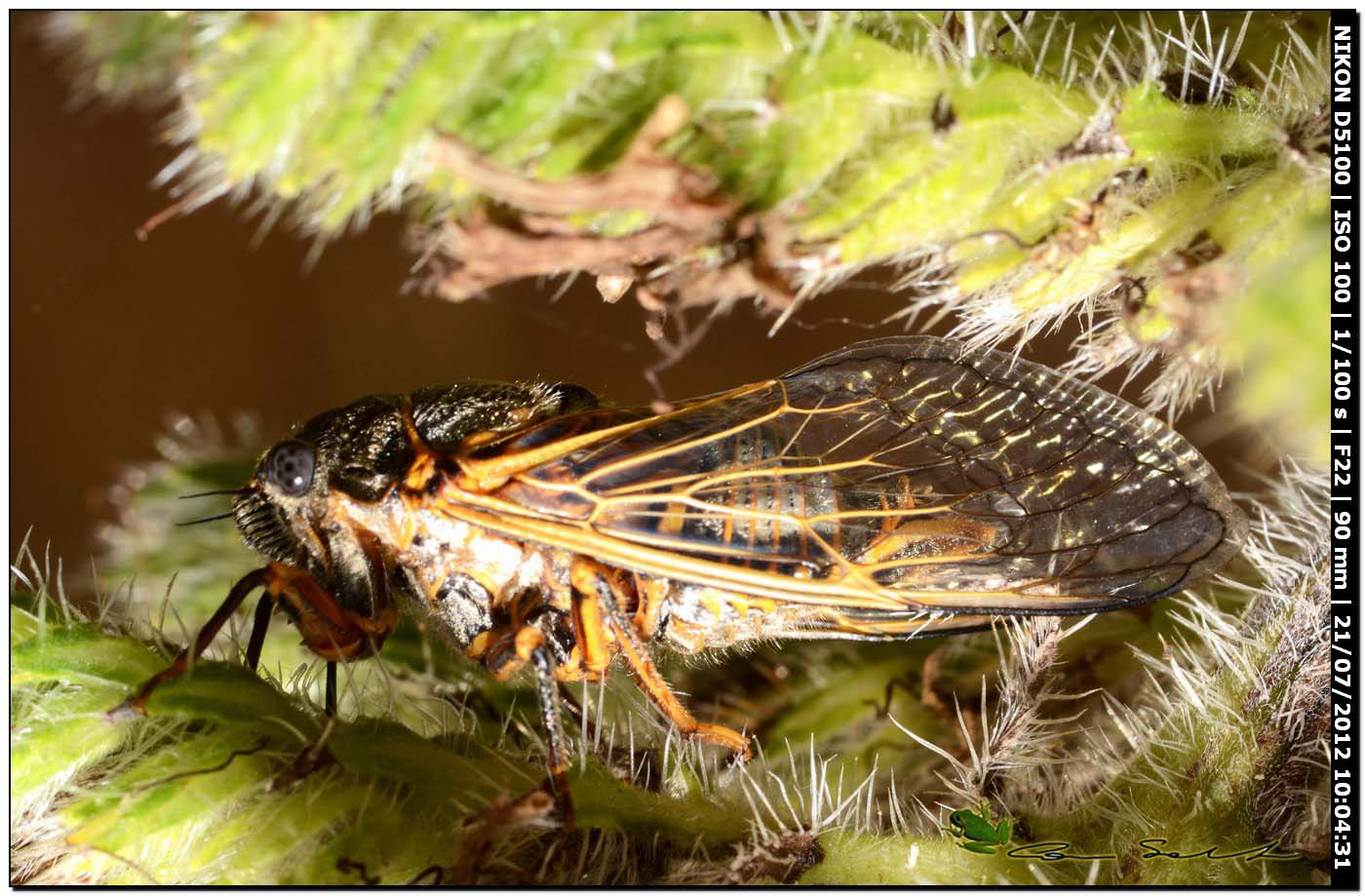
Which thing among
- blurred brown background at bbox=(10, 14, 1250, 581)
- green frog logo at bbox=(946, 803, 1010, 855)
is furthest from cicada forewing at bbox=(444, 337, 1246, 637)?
blurred brown background at bbox=(10, 14, 1250, 581)

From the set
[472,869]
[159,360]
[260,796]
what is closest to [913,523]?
[472,869]

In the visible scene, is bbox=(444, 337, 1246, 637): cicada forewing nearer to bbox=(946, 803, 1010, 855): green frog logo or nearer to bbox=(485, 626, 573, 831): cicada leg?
bbox=(485, 626, 573, 831): cicada leg

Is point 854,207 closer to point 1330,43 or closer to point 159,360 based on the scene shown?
point 1330,43

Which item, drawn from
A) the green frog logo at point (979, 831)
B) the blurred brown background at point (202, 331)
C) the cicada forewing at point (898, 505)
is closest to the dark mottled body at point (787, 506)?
the cicada forewing at point (898, 505)

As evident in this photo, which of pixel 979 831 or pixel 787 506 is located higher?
pixel 787 506

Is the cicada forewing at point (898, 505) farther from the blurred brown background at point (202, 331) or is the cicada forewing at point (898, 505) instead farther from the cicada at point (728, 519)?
the blurred brown background at point (202, 331)

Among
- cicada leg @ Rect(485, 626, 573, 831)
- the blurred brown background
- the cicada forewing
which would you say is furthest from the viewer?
the blurred brown background

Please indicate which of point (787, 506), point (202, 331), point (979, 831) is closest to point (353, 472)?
point (787, 506)

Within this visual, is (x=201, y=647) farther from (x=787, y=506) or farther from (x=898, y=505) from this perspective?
(x=898, y=505)
